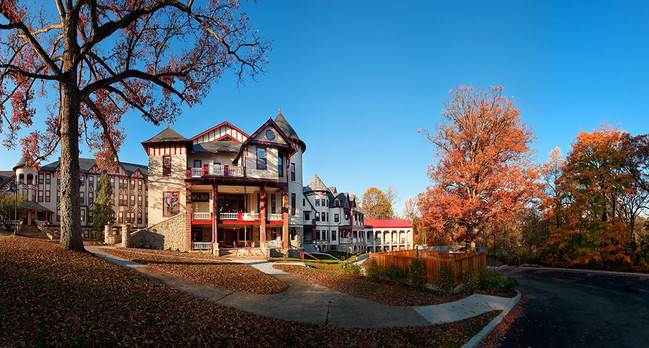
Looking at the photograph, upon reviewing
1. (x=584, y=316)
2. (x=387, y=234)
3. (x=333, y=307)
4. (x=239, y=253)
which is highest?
(x=333, y=307)

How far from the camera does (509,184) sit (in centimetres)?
2511

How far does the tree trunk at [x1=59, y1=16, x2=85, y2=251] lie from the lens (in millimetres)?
13781

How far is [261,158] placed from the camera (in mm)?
30688

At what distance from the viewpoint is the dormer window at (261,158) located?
30.6 meters

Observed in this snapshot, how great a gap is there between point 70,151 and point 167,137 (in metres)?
18.1

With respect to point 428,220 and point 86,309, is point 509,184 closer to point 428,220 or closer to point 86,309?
point 428,220

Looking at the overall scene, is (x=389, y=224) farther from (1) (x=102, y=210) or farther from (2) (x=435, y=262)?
(2) (x=435, y=262)

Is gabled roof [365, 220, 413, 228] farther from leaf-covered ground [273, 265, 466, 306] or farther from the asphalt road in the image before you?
leaf-covered ground [273, 265, 466, 306]

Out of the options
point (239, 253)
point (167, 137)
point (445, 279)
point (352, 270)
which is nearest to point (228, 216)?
point (239, 253)

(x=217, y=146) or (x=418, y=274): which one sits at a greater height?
(x=217, y=146)

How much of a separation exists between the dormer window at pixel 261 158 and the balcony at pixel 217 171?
185 centimetres

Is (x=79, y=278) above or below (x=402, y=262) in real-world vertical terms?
above

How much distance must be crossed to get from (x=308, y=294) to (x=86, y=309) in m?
7.32

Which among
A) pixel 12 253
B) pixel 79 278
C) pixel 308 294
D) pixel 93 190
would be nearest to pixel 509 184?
pixel 308 294
